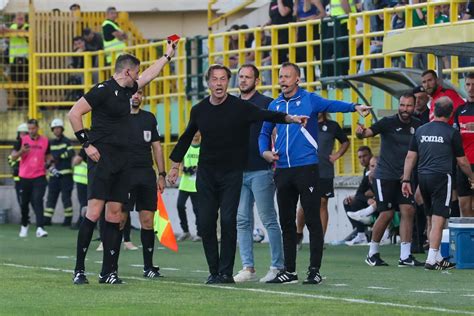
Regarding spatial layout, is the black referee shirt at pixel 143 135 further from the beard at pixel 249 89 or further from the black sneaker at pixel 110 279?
the black sneaker at pixel 110 279

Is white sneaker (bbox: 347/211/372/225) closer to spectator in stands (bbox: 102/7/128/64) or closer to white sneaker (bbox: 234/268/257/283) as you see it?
white sneaker (bbox: 234/268/257/283)

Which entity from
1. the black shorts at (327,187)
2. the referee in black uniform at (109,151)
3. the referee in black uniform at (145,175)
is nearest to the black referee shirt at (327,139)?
the black shorts at (327,187)

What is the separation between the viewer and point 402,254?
712 inches

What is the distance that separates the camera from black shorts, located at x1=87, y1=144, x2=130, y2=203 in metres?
14.8

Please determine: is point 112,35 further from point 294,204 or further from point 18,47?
point 294,204

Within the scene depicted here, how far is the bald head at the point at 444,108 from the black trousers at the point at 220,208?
3155mm

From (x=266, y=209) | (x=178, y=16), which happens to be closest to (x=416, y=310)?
(x=266, y=209)

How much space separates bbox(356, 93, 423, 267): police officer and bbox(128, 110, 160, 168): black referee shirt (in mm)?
2601

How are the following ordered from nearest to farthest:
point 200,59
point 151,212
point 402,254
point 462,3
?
point 151,212 < point 402,254 < point 462,3 < point 200,59

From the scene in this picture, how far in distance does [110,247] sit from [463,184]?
5103 millimetres

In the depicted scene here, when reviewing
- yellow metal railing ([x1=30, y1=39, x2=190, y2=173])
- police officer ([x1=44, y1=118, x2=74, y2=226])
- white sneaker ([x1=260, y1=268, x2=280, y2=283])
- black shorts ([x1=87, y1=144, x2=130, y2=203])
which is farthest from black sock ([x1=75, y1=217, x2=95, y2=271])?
police officer ([x1=44, y1=118, x2=74, y2=226])

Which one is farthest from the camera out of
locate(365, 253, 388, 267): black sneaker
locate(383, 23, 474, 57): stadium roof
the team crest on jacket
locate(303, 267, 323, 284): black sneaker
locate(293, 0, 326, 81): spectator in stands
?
locate(293, 0, 326, 81): spectator in stands

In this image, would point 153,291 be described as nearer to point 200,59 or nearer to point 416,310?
point 416,310

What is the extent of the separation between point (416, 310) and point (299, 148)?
344 centimetres
